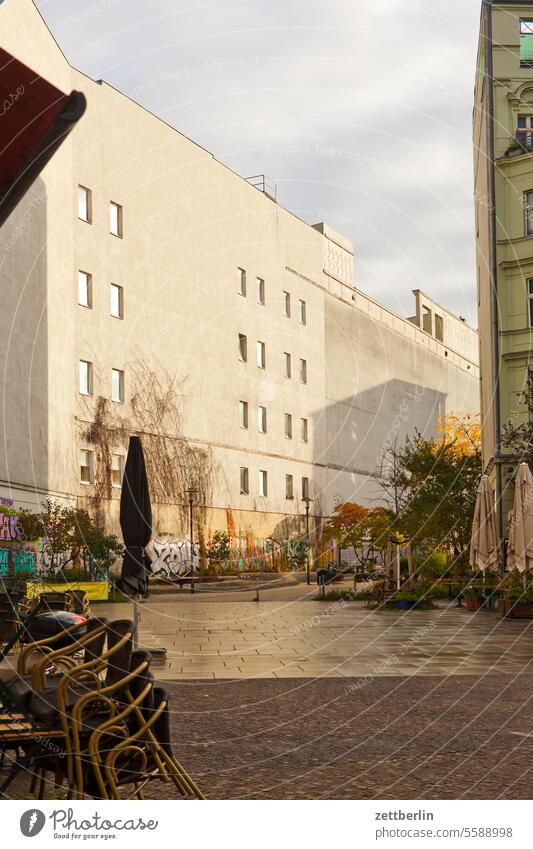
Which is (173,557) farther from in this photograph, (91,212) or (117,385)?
(91,212)

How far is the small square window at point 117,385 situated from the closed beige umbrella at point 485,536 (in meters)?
20.2

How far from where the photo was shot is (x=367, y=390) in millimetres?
64625

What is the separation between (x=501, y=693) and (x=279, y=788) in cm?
492

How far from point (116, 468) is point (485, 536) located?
2052cm

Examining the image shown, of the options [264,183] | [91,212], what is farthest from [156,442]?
[264,183]

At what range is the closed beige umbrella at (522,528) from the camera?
19.3 metres

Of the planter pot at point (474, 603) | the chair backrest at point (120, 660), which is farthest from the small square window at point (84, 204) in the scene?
the chair backrest at point (120, 660)

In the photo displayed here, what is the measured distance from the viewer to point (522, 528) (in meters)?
19.8

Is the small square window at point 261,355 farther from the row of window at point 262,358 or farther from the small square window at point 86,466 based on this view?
the small square window at point 86,466

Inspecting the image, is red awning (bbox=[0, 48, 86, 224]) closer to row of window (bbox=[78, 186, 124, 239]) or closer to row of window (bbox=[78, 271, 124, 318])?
row of window (bbox=[78, 271, 124, 318])

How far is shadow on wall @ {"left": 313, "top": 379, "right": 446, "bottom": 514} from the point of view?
5962 cm

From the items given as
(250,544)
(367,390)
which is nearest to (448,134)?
(250,544)
